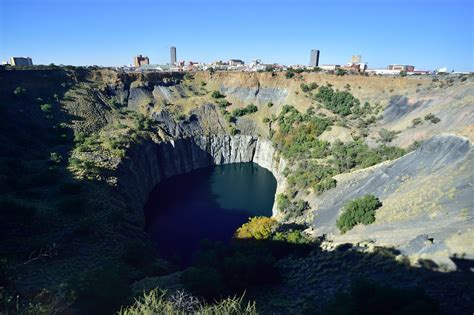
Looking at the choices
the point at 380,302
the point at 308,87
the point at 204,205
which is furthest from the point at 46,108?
the point at 380,302

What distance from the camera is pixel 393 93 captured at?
201 feet

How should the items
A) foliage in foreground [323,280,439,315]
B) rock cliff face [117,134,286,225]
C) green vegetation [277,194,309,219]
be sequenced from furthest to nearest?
rock cliff face [117,134,286,225] → green vegetation [277,194,309,219] → foliage in foreground [323,280,439,315]

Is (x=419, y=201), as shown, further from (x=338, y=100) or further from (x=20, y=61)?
(x=20, y=61)

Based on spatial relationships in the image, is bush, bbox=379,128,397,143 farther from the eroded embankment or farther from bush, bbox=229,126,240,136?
bush, bbox=229,126,240,136

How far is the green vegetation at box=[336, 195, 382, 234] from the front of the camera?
2840cm

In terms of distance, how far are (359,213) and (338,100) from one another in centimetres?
4311

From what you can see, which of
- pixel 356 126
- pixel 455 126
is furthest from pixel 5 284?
pixel 356 126

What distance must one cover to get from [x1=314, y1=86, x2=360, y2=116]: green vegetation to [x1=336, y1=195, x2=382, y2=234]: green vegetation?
36.4 m

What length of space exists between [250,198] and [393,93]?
3642cm

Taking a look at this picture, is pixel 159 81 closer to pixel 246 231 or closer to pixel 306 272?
pixel 246 231

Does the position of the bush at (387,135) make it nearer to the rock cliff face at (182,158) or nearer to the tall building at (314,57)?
the rock cliff face at (182,158)

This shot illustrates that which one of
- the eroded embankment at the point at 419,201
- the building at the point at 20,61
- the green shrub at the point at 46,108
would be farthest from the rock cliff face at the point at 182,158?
the building at the point at 20,61

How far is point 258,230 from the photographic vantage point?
33.3 meters

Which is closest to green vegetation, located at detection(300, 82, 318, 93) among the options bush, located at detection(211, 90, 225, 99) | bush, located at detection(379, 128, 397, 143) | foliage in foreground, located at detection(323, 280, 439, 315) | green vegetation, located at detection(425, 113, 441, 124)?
bush, located at detection(211, 90, 225, 99)
